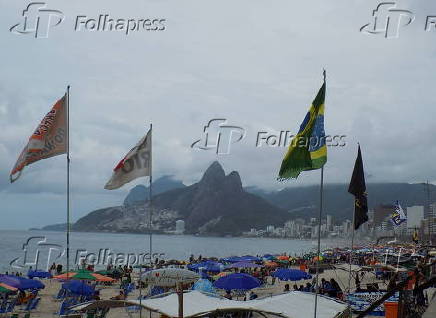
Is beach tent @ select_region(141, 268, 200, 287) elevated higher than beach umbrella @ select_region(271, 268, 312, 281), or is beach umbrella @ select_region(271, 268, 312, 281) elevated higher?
beach tent @ select_region(141, 268, 200, 287)

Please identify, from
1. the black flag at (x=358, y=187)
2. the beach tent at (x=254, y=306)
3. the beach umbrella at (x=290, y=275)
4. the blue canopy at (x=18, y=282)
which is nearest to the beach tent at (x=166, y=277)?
the beach tent at (x=254, y=306)

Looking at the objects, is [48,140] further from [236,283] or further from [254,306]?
[236,283]

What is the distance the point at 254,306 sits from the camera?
10344 mm

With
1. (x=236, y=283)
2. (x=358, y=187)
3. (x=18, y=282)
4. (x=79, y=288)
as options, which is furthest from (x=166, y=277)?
(x=79, y=288)

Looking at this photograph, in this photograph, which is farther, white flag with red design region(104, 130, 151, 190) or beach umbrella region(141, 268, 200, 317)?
beach umbrella region(141, 268, 200, 317)

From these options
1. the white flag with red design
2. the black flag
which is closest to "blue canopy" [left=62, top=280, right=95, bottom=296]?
the white flag with red design

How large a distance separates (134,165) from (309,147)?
407 cm

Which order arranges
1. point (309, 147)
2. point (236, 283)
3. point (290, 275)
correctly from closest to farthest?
point (309, 147)
point (236, 283)
point (290, 275)

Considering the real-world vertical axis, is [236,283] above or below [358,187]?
below

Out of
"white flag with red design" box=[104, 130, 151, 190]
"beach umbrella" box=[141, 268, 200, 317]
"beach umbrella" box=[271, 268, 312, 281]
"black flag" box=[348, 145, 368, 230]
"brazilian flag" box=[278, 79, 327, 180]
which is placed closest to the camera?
"brazilian flag" box=[278, 79, 327, 180]

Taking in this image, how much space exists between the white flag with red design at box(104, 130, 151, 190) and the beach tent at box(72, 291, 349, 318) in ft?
8.03

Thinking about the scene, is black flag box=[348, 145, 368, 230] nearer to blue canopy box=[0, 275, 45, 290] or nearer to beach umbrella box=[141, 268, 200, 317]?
beach umbrella box=[141, 268, 200, 317]

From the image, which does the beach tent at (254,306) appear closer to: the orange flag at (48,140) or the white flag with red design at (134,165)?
the white flag with red design at (134,165)

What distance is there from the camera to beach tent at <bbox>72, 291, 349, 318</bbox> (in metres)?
10.2
